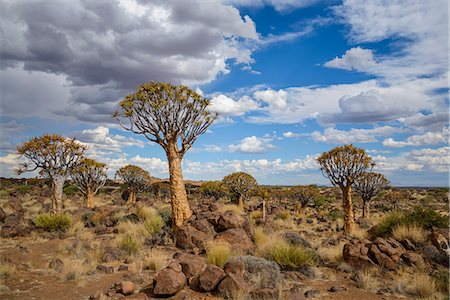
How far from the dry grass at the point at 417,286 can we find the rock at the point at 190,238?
5.74 meters

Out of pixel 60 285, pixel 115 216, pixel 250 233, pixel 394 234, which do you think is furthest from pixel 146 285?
pixel 115 216

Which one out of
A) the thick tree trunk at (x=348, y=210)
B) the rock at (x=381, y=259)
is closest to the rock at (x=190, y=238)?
the rock at (x=381, y=259)

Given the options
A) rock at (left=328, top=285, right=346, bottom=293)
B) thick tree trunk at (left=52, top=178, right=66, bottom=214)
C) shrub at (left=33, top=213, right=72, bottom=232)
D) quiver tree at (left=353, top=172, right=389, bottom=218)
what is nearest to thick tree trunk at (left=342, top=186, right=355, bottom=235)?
quiver tree at (left=353, top=172, right=389, bottom=218)

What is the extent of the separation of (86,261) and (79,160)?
9684mm

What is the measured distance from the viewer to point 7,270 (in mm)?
8703

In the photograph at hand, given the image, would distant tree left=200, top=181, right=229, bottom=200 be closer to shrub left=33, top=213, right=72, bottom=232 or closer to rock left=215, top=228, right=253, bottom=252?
shrub left=33, top=213, right=72, bottom=232

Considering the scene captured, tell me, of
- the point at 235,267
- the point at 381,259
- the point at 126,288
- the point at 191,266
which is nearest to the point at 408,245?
the point at 381,259

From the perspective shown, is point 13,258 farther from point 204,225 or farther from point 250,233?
point 250,233

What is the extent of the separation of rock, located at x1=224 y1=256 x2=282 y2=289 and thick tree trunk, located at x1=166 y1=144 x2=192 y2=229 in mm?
4871

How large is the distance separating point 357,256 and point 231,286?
4474 millimetres

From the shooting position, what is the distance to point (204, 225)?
11.8 m

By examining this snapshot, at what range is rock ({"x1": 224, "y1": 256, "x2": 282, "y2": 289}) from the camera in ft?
25.0

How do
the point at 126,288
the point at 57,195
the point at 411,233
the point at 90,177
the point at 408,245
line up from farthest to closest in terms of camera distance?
the point at 90,177
the point at 57,195
the point at 411,233
the point at 408,245
the point at 126,288

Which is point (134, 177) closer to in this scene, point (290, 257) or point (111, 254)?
point (111, 254)
